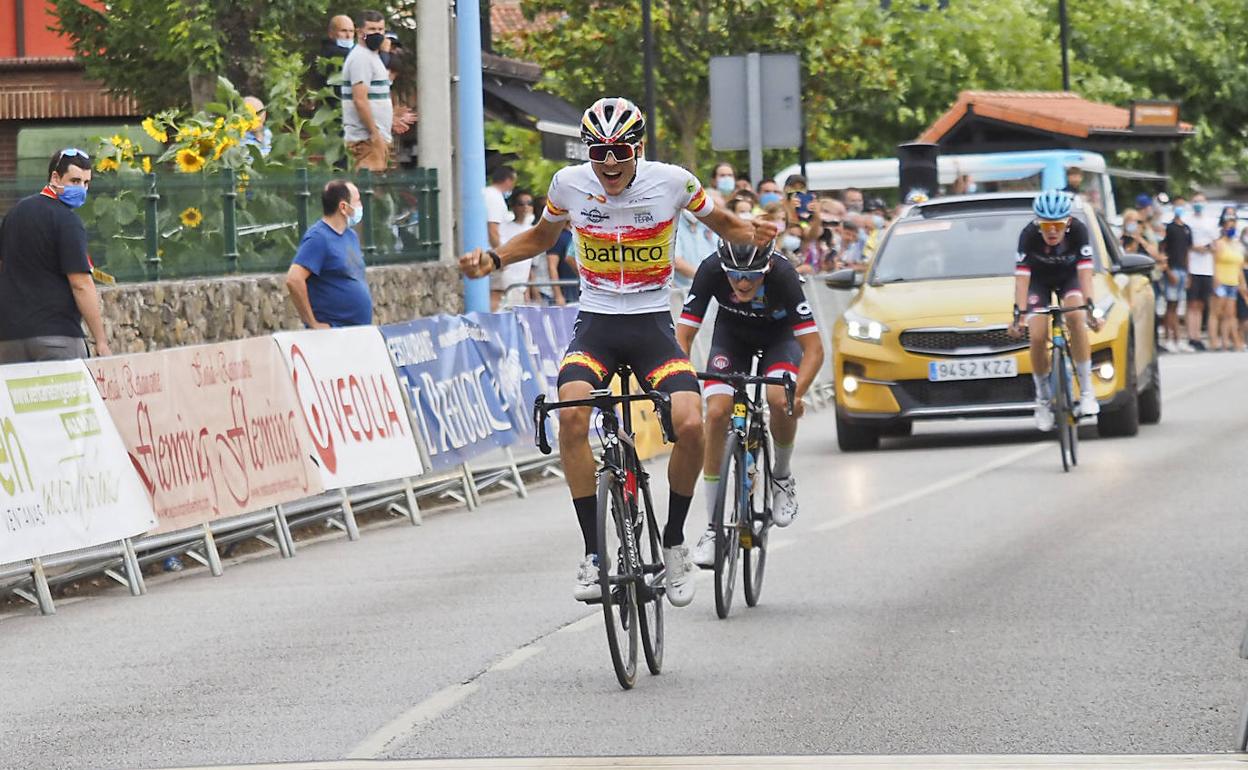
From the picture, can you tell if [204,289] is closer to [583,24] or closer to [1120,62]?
[583,24]

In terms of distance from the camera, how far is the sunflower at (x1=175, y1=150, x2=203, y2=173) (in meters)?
19.9

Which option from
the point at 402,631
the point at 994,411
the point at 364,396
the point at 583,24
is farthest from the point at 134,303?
the point at 583,24

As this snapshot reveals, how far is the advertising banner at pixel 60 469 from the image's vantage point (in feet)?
40.2

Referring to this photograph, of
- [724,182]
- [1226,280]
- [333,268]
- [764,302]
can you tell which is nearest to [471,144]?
[724,182]

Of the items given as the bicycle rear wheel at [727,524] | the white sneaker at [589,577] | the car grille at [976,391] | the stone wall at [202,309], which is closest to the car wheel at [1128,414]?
the car grille at [976,391]

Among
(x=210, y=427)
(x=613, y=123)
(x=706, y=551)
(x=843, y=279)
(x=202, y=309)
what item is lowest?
(x=706, y=551)

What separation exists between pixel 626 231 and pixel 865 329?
32.2 feet

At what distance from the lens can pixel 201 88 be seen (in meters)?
29.5

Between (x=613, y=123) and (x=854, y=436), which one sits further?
(x=854, y=436)

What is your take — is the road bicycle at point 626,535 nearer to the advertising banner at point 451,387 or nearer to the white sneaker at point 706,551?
the white sneaker at point 706,551

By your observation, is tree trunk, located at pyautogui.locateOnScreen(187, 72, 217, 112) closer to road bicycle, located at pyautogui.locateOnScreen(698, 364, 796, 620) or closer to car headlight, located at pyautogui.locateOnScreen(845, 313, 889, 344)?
car headlight, located at pyautogui.locateOnScreen(845, 313, 889, 344)

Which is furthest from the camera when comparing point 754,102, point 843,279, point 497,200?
point 754,102

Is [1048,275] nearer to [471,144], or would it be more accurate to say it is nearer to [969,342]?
[969,342]

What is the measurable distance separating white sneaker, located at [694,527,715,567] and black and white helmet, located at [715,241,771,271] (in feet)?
3.92
